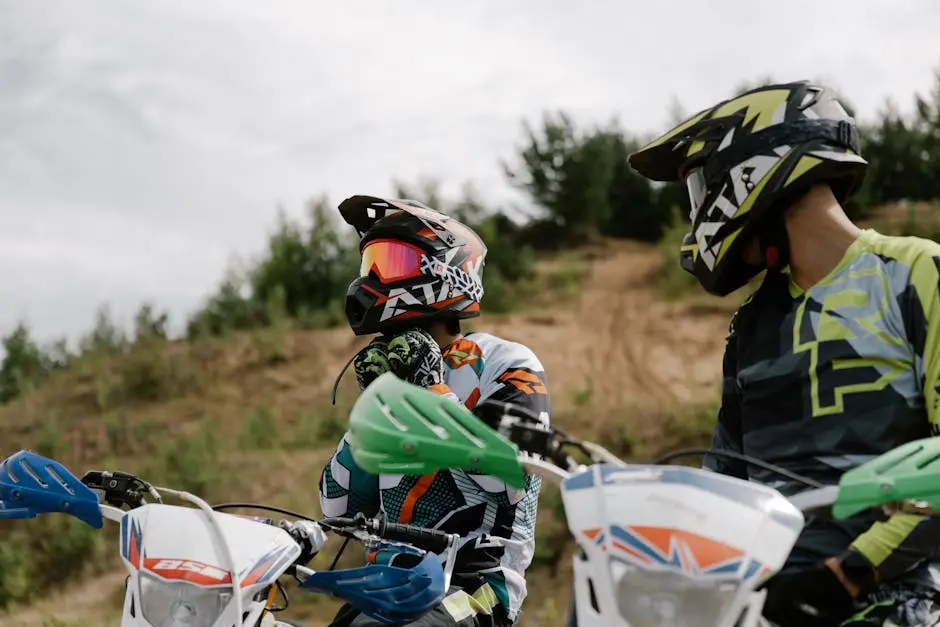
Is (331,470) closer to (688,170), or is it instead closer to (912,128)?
(688,170)

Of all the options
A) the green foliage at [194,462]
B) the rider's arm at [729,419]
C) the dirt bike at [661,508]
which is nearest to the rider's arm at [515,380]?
the rider's arm at [729,419]

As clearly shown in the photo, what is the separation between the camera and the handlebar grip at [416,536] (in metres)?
3.66

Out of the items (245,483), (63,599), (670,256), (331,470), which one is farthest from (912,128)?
(331,470)

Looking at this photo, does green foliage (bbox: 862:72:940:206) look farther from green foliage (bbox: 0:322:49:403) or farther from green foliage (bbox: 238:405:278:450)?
green foliage (bbox: 0:322:49:403)

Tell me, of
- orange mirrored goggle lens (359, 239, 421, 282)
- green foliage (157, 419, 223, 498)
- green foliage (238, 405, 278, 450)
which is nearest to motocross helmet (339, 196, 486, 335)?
orange mirrored goggle lens (359, 239, 421, 282)

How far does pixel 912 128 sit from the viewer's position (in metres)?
20.5

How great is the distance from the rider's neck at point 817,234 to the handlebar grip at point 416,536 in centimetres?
143

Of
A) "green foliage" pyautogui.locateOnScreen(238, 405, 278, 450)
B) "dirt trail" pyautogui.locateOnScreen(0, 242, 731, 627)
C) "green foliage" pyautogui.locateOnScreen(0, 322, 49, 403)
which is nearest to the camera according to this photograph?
"green foliage" pyautogui.locateOnScreen(238, 405, 278, 450)

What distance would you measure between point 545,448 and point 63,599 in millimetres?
11344

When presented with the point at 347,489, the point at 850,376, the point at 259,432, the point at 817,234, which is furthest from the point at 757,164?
the point at 259,432

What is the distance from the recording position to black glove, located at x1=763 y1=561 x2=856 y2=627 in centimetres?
258

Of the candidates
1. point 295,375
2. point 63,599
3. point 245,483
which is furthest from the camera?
point 295,375

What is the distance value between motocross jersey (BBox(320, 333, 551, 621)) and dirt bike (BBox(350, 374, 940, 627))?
1.73 meters

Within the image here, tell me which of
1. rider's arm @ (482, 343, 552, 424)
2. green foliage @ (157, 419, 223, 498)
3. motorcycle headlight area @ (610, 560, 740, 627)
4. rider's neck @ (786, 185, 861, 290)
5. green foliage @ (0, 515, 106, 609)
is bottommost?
green foliage @ (0, 515, 106, 609)
